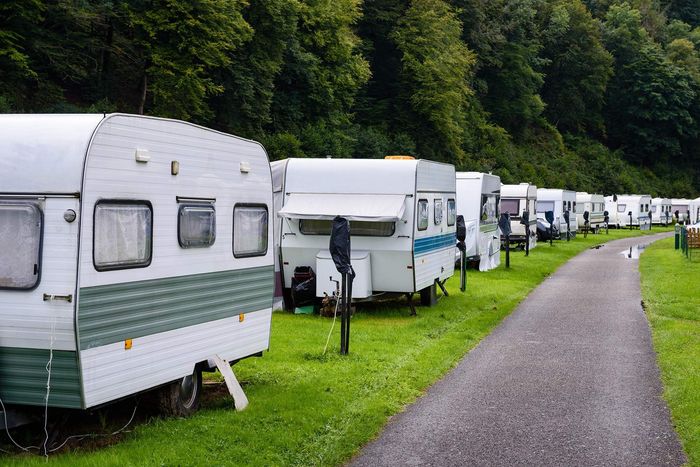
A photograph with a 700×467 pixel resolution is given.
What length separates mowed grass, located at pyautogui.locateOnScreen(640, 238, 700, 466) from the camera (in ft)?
29.6

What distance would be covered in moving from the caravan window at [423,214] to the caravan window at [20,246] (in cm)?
1028

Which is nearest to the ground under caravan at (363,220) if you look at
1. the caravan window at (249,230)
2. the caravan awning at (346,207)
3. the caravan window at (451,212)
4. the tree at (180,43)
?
the caravan awning at (346,207)

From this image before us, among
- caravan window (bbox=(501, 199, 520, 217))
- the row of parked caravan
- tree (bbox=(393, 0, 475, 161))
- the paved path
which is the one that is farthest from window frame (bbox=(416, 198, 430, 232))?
tree (bbox=(393, 0, 475, 161))

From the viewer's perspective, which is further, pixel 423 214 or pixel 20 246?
pixel 423 214

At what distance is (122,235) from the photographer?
7633mm

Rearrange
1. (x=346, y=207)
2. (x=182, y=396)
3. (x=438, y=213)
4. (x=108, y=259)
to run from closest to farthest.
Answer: (x=108, y=259), (x=182, y=396), (x=346, y=207), (x=438, y=213)

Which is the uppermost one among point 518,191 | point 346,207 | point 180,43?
point 180,43

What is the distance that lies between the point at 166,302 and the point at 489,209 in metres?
19.8

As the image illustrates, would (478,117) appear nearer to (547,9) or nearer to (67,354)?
(547,9)

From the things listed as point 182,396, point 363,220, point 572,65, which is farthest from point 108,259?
point 572,65

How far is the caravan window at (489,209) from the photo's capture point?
2614 cm

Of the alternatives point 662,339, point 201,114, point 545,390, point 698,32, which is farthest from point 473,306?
point 698,32

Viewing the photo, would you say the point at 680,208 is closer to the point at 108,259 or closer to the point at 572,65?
the point at 572,65

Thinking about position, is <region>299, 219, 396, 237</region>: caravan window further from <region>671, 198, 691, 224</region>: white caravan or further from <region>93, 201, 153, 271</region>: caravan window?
<region>671, 198, 691, 224</region>: white caravan
